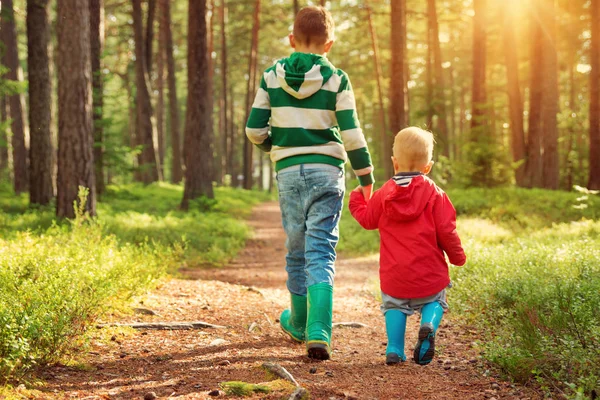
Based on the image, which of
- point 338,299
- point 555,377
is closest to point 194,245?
point 338,299

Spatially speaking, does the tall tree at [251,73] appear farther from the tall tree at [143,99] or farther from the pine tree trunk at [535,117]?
the pine tree trunk at [535,117]

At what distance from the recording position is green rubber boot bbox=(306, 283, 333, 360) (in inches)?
158

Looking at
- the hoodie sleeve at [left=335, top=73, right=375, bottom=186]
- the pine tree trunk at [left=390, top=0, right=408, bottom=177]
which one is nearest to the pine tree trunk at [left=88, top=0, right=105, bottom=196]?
the pine tree trunk at [left=390, top=0, right=408, bottom=177]

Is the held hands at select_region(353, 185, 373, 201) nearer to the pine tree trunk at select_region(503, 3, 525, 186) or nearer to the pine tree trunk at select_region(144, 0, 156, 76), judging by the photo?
the pine tree trunk at select_region(503, 3, 525, 186)

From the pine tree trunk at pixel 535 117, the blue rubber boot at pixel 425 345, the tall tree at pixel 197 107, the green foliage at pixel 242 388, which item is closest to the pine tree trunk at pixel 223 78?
the tall tree at pixel 197 107

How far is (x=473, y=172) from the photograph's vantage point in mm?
16812

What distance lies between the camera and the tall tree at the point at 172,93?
2373cm

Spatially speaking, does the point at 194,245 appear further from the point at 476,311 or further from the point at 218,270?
the point at 476,311

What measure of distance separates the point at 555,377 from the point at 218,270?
6.40 metres

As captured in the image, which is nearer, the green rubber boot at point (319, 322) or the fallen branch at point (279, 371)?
the fallen branch at point (279, 371)

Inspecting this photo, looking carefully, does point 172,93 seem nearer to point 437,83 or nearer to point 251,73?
point 251,73

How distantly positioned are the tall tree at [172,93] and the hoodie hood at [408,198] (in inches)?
860

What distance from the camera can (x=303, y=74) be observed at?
417 cm

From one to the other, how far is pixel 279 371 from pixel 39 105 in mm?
11891
